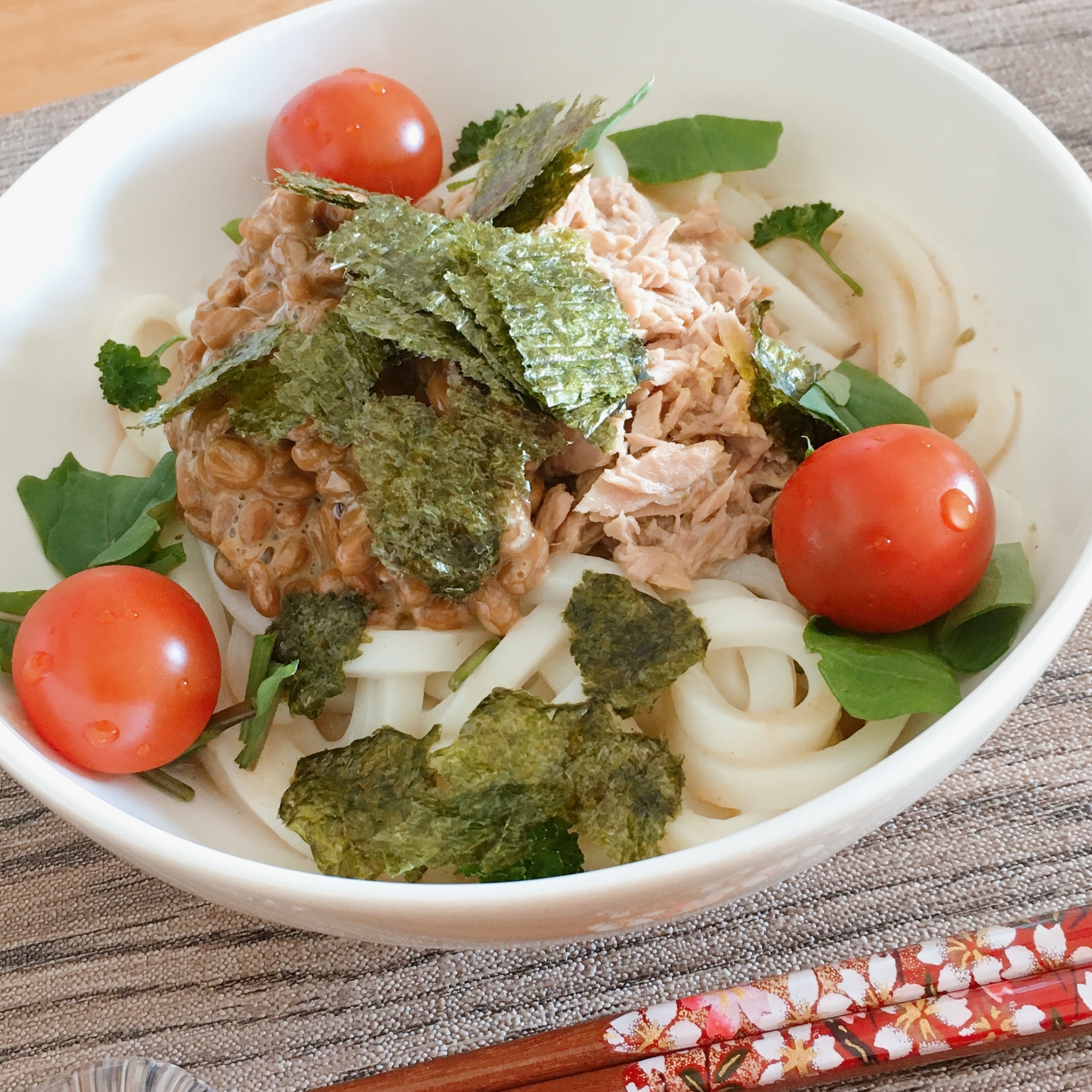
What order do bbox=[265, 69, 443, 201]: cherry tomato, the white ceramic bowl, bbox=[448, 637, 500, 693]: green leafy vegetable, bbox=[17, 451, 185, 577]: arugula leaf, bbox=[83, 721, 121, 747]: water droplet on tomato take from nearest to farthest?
the white ceramic bowl < bbox=[83, 721, 121, 747]: water droplet on tomato < bbox=[448, 637, 500, 693]: green leafy vegetable < bbox=[17, 451, 185, 577]: arugula leaf < bbox=[265, 69, 443, 201]: cherry tomato

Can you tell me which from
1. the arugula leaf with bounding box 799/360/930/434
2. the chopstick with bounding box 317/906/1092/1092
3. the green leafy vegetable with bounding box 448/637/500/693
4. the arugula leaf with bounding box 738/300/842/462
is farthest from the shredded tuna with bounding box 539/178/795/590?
the chopstick with bounding box 317/906/1092/1092

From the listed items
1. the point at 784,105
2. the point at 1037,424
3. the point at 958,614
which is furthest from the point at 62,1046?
the point at 784,105

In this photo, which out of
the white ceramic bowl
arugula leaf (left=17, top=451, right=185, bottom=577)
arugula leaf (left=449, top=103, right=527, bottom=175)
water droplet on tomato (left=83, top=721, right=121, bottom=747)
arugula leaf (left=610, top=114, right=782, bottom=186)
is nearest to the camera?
the white ceramic bowl

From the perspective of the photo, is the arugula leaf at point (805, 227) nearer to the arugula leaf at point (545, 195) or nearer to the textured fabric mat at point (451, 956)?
the arugula leaf at point (545, 195)

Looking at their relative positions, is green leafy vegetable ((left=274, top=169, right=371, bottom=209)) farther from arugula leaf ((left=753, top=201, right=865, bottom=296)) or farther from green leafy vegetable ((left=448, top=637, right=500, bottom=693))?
arugula leaf ((left=753, top=201, right=865, bottom=296))

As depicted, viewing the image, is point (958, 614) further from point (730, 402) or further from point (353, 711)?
point (353, 711)

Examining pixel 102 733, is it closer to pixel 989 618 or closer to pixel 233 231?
pixel 233 231

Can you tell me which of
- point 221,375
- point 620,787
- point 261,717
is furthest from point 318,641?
point 620,787
